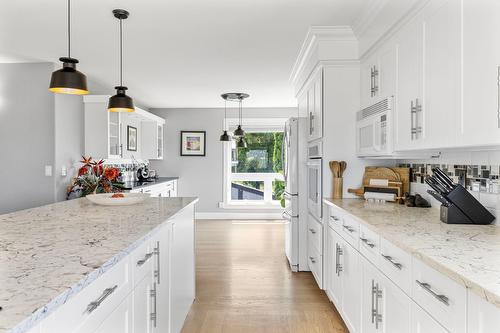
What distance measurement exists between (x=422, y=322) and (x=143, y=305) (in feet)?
3.83

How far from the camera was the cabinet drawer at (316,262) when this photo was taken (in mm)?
3146

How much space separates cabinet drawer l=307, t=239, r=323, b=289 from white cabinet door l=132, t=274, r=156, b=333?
1.77 m

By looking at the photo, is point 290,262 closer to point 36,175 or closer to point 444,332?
point 444,332

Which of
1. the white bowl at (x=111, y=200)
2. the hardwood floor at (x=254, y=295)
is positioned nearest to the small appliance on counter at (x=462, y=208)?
the hardwood floor at (x=254, y=295)

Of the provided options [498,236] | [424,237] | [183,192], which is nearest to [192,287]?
[424,237]

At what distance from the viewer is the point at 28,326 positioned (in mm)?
742

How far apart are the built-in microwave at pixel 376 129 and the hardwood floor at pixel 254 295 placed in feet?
4.37

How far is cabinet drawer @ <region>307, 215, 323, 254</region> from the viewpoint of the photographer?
317 centimetres

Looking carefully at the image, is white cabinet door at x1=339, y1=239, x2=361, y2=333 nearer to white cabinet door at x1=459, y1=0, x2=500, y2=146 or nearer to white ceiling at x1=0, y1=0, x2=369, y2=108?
white cabinet door at x1=459, y1=0, x2=500, y2=146

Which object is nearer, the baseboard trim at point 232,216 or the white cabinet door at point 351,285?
the white cabinet door at point 351,285

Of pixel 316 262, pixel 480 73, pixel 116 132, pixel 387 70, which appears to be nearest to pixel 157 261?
pixel 480 73

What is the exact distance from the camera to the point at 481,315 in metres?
0.99

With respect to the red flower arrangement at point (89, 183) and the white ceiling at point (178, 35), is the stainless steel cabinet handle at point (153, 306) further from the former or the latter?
the red flower arrangement at point (89, 183)

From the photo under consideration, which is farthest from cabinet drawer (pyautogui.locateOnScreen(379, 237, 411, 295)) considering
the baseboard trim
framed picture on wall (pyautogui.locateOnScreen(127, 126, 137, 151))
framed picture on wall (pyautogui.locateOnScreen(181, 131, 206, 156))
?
framed picture on wall (pyautogui.locateOnScreen(181, 131, 206, 156))
